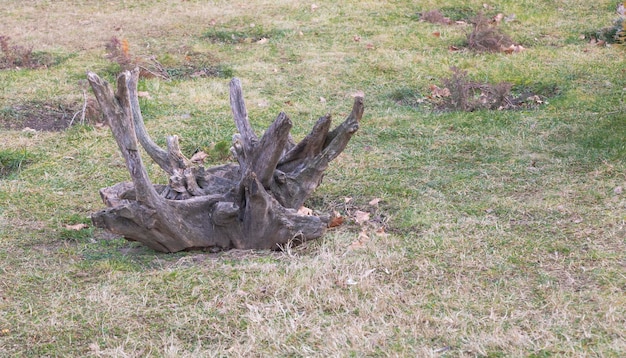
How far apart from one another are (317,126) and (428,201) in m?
1.11

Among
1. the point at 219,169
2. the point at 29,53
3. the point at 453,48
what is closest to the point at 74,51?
the point at 29,53

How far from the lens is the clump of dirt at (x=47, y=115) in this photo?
7855mm

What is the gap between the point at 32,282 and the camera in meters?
4.62

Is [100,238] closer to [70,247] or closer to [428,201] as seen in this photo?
[70,247]

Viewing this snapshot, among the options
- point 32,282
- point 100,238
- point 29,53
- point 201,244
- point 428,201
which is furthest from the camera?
point 29,53

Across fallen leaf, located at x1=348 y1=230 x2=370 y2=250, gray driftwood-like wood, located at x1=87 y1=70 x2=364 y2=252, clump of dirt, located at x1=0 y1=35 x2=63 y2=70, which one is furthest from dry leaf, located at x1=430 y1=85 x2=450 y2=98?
clump of dirt, located at x1=0 y1=35 x2=63 y2=70

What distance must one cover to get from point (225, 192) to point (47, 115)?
3745 mm

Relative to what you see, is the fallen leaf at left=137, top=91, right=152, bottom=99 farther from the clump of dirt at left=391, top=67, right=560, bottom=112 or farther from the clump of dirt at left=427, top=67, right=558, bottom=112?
the clump of dirt at left=427, top=67, right=558, bottom=112

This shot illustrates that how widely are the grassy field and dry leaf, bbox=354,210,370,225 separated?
0.05 meters

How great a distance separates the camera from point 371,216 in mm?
5496

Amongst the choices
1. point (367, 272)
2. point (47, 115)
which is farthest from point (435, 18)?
point (367, 272)

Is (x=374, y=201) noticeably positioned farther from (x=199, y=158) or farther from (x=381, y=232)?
(x=199, y=158)

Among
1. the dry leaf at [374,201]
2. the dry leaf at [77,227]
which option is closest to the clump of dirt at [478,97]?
the dry leaf at [374,201]

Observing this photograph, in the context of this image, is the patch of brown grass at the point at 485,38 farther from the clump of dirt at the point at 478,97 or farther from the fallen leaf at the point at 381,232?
the fallen leaf at the point at 381,232
